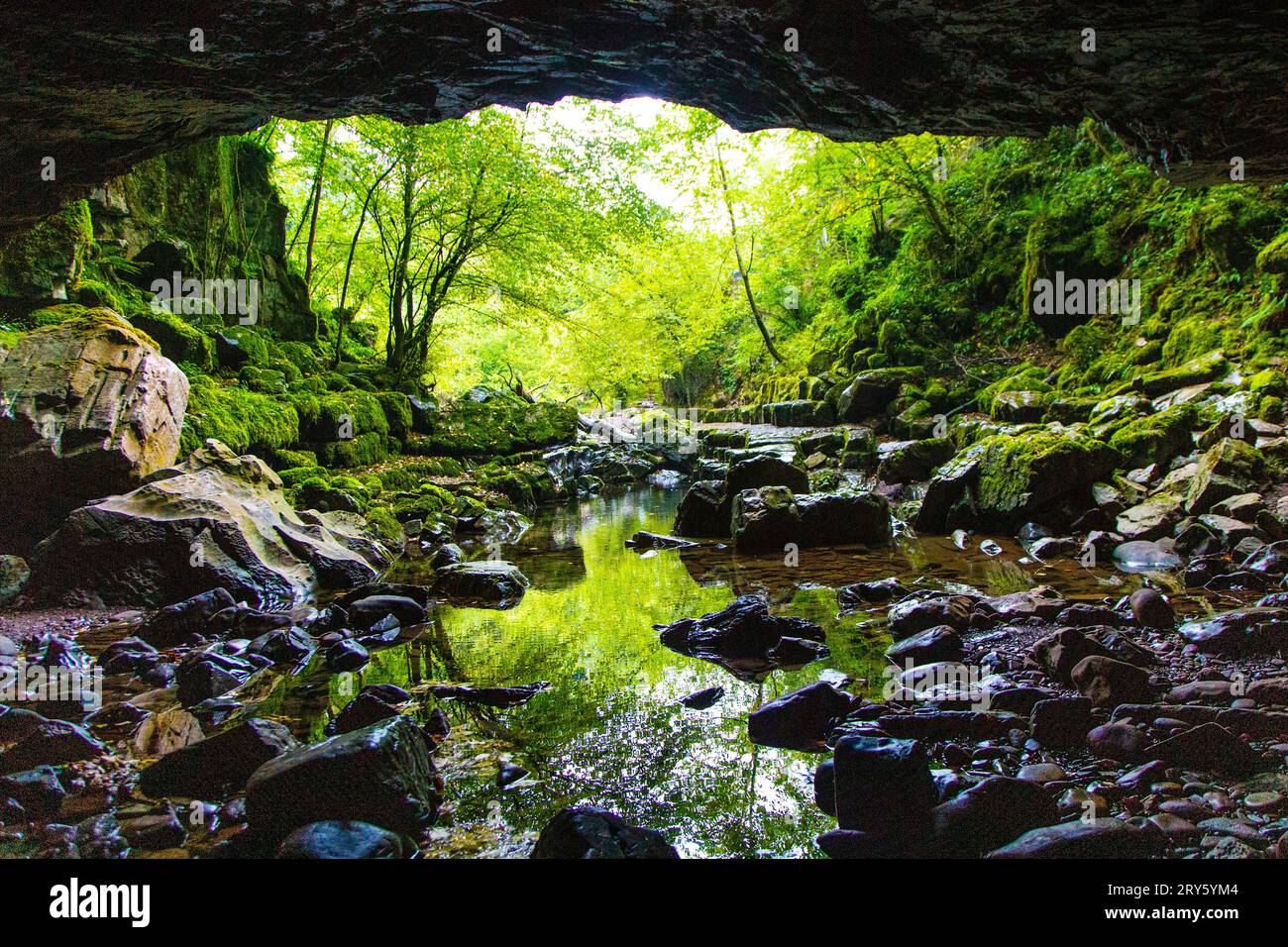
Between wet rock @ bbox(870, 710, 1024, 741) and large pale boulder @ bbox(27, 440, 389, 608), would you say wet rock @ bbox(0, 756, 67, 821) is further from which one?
wet rock @ bbox(870, 710, 1024, 741)

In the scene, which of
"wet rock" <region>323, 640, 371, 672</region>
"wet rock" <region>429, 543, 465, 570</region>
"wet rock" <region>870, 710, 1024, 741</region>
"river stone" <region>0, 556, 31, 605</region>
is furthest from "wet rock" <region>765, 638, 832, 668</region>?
"river stone" <region>0, 556, 31, 605</region>

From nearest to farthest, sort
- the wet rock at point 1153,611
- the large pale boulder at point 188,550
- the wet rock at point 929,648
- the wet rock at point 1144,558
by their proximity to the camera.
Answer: the wet rock at point 929,648
the wet rock at point 1153,611
the large pale boulder at point 188,550
the wet rock at point 1144,558

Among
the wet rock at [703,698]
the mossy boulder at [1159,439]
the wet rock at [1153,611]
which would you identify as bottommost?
the wet rock at [703,698]

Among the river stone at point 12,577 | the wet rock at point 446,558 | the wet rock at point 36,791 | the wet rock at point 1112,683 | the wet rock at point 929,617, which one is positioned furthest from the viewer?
the wet rock at point 446,558

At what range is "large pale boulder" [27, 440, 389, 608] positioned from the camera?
5484mm

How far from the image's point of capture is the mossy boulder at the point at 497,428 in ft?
50.7

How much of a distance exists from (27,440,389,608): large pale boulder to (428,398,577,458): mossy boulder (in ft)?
26.6

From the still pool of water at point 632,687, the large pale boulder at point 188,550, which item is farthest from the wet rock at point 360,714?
the large pale boulder at point 188,550

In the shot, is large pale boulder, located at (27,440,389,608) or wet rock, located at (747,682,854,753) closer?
wet rock, located at (747,682,854,753)

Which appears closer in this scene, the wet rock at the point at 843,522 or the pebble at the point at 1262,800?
the pebble at the point at 1262,800

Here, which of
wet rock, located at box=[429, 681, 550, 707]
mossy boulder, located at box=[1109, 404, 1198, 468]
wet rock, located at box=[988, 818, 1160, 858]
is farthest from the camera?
mossy boulder, located at box=[1109, 404, 1198, 468]

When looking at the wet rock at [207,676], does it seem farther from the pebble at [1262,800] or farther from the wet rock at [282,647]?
the pebble at [1262,800]

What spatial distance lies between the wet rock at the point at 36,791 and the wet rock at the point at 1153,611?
6532 mm

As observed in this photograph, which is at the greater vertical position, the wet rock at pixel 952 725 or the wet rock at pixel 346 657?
the wet rock at pixel 952 725
